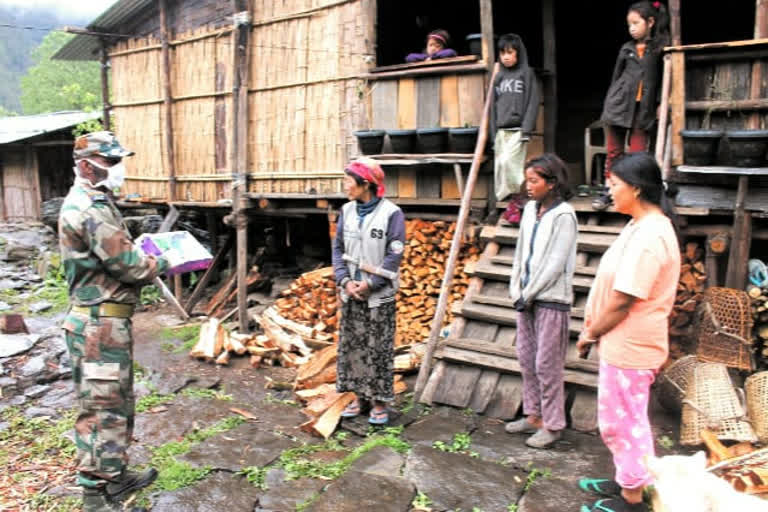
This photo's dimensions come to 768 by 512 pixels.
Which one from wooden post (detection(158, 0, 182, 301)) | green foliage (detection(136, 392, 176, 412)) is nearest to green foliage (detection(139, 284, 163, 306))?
wooden post (detection(158, 0, 182, 301))

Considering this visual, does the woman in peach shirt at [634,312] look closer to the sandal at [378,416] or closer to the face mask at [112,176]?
the sandal at [378,416]

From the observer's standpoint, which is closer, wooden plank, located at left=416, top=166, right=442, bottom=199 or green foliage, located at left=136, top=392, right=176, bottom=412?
green foliage, located at left=136, top=392, right=176, bottom=412

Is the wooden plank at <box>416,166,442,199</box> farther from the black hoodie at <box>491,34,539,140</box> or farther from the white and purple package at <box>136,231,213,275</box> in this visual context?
the white and purple package at <box>136,231,213,275</box>

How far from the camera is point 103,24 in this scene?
9.91m

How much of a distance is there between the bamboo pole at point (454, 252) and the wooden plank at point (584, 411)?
4.07 feet

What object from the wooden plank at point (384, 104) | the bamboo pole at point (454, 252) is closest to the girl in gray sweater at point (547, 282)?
the bamboo pole at point (454, 252)

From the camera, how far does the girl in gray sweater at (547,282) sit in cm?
371

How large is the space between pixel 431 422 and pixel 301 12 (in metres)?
5.51

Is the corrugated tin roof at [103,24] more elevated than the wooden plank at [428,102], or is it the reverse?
the corrugated tin roof at [103,24]

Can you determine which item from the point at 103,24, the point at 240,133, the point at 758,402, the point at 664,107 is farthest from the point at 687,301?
the point at 103,24

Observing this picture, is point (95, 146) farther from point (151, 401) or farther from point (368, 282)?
point (151, 401)

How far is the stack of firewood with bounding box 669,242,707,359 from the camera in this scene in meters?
4.83

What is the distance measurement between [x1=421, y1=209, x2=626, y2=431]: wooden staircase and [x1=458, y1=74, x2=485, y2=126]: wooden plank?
136 centimetres

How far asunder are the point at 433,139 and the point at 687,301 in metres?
2.84
